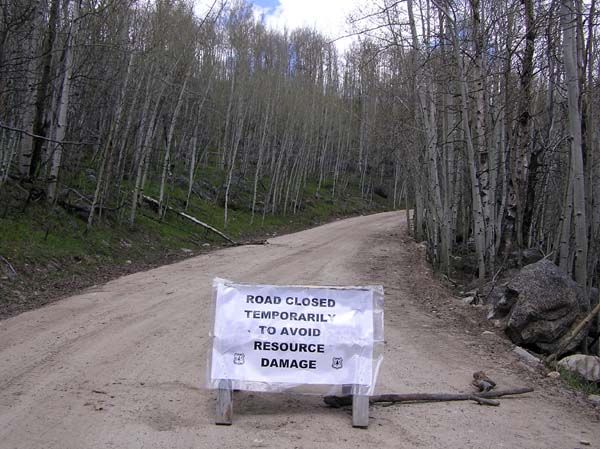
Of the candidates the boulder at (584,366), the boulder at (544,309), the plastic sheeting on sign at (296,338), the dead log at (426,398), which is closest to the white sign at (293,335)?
the plastic sheeting on sign at (296,338)

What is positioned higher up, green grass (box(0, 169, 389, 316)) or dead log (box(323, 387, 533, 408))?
green grass (box(0, 169, 389, 316))

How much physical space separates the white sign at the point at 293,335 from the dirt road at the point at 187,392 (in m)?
0.40

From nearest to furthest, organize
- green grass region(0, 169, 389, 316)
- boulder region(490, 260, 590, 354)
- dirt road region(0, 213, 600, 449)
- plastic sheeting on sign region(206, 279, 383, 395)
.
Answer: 1. dirt road region(0, 213, 600, 449)
2. plastic sheeting on sign region(206, 279, 383, 395)
3. boulder region(490, 260, 590, 354)
4. green grass region(0, 169, 389, 316)

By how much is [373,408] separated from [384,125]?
20488 millimetres

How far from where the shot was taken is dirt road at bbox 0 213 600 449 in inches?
180

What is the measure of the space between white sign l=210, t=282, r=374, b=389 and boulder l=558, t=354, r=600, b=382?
12.0 ft

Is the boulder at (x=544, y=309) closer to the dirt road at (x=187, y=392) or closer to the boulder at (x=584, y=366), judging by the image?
the dirt road at (x=187, y=392)

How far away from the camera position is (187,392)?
5559 millimetres

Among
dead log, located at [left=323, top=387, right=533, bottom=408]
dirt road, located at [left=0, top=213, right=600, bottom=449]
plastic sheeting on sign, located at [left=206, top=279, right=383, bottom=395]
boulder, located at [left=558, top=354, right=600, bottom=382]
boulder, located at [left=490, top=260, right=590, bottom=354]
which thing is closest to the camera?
dirt road, located at [left=0, top=213, right=600, bottom=449]

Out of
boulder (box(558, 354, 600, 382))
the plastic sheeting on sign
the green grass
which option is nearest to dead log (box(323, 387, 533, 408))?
the plastic sheeting on sign

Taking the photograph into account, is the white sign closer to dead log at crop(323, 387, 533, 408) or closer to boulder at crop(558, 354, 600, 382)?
dead log at crop(323, 387, 533, 408)

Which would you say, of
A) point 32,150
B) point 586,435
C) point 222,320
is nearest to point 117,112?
point 32,150

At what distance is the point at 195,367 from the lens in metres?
6.38

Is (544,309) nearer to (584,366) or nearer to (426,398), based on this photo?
(584,366)
